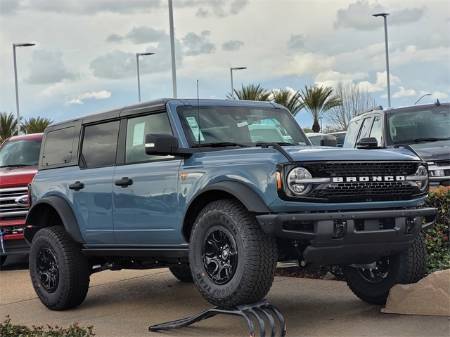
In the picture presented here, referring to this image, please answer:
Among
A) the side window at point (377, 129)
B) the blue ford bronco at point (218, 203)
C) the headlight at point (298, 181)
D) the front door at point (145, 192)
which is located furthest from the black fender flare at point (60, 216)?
the side window at point (377, 129)

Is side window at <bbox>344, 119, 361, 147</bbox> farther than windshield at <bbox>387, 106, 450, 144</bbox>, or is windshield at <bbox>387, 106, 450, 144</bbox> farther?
side window at <bbox>344, 119, 361, 147</bbox>

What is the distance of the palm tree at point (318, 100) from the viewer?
40938 mm

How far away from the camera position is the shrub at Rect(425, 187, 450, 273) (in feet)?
23.7

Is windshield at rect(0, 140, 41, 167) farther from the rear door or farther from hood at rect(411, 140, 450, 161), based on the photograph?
hood at rect(411, 140, 450, 161)

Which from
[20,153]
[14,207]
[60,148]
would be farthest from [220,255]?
[20,153]

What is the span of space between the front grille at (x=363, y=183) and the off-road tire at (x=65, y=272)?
298cm

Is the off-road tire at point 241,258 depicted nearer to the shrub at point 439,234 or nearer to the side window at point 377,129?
the shrub at point 439,234

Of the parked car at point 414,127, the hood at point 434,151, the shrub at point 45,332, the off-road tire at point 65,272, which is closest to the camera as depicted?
the shrub at point 45,332

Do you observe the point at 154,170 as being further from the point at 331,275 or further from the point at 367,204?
the point at 331,275

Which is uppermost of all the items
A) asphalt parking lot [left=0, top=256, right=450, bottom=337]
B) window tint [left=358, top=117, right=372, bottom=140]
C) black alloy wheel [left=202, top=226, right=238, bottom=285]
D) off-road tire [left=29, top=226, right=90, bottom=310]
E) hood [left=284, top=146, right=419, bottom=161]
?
window tint [left=358, top=117, right=372, bottom=140]

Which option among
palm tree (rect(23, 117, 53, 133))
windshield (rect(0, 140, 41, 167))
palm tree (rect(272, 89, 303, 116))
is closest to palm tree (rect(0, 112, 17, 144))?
palm tree (rect(23, 117, 53, 133))

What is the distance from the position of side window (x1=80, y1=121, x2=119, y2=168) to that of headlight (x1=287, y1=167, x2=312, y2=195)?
232 centimetres

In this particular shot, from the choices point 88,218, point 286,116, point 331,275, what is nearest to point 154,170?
point 88,218

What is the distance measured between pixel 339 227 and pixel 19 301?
4.40 meters
